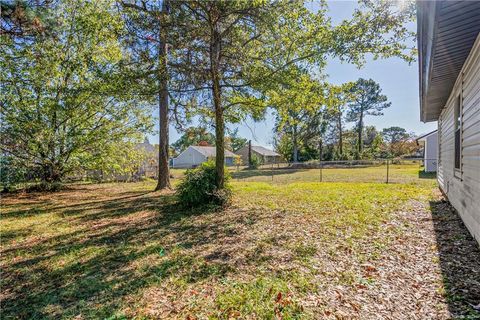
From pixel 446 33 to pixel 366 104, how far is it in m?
39.6

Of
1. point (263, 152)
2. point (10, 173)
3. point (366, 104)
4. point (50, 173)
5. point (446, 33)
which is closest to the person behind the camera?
point (446, 33)

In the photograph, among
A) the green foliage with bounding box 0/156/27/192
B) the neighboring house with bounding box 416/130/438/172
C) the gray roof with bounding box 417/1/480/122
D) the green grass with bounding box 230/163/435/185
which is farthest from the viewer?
the neighboring house with bounding box 416/130/438/172

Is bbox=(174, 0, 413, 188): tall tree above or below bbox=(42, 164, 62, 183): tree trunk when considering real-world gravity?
above

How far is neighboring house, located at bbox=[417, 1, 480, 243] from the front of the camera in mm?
2740

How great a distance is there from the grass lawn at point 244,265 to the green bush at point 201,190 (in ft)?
2.14

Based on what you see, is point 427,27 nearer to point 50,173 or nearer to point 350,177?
point 350,177

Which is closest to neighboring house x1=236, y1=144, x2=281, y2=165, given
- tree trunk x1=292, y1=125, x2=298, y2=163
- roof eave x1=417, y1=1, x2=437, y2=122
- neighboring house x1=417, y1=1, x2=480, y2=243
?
tree trunk x1=292, y1=125, x2=298, y2=163

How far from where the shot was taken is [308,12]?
18.7 ft

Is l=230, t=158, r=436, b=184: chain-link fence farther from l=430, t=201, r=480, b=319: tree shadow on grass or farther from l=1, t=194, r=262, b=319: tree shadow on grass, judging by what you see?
l=1, t=194, r=262, b=319: tree shadow on grass

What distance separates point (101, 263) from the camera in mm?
3682

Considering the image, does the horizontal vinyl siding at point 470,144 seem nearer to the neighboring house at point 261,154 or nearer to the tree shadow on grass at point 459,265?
the tree shadow on grass at point 459,265

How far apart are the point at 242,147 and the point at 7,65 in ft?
143

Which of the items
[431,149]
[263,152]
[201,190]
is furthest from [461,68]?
[263,152]

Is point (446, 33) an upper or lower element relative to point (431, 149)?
upper
